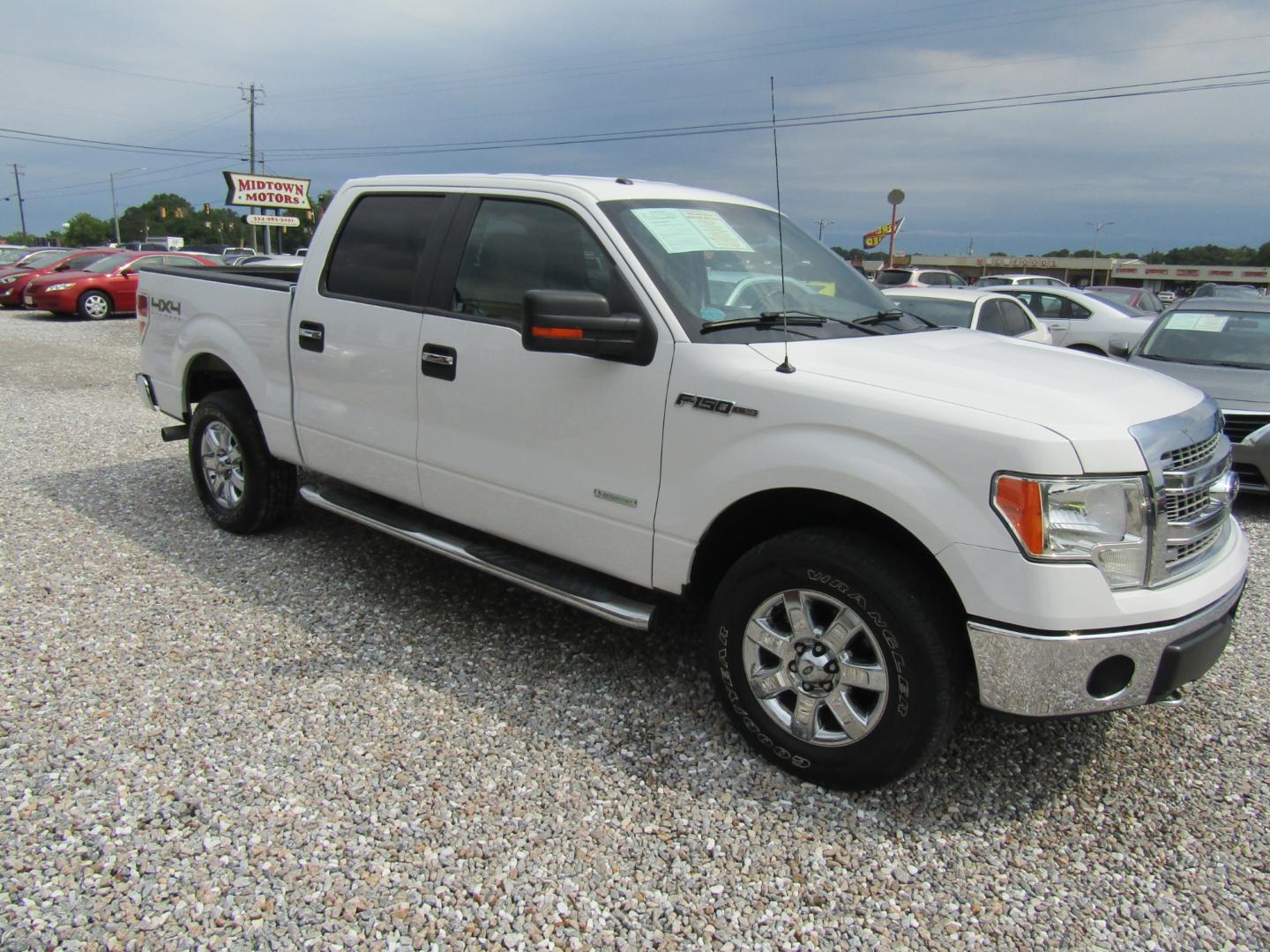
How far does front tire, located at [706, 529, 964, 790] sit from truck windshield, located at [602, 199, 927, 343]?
0.86m

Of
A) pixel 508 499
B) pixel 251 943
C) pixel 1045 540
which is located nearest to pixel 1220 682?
pixel 1045 540

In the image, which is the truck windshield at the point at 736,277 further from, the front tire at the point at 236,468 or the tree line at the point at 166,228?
the tree line at the point at 166,228

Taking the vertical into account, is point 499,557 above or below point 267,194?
below

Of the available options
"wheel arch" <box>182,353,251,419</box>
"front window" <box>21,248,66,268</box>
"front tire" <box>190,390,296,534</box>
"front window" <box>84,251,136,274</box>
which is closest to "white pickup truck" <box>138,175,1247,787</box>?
"front tire" <box>190,390,296,534</box>

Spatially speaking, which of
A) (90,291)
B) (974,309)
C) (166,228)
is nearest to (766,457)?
(974,309)

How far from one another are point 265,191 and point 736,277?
112ft

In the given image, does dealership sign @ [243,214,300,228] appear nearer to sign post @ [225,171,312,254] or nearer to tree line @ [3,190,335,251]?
sign post @ [225,171,312,254]

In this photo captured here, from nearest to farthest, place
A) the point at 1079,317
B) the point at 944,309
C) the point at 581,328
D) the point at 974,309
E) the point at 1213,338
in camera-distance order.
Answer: the point at 581,328 → the point at 1213,338 → the point at 974,309 → the point at 944,309 → the point at 1079,317

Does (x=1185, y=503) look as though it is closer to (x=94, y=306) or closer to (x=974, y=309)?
(x=974, y=309)

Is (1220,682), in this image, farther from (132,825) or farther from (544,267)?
(132,825)

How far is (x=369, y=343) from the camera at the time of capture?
13.6ft

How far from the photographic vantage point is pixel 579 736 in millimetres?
3328

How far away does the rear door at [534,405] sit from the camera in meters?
3.27

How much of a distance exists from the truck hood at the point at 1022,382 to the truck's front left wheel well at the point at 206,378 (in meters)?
3.72
